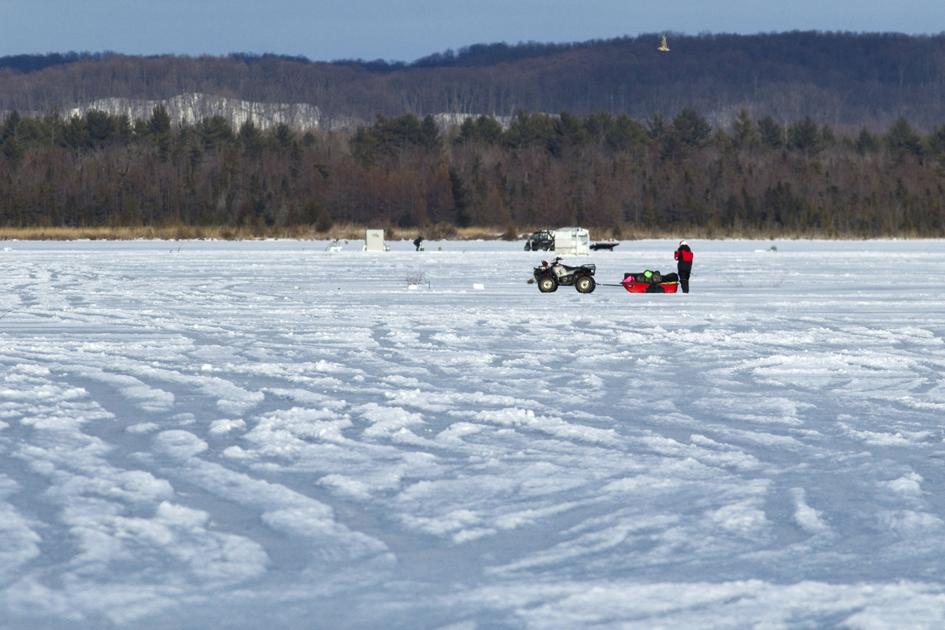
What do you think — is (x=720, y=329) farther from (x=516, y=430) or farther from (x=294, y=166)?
(x=294, y=166)

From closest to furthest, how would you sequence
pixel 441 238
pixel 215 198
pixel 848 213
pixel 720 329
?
pixel 720 329, pixel 441 238, pixel 848 213, pixel 215 198

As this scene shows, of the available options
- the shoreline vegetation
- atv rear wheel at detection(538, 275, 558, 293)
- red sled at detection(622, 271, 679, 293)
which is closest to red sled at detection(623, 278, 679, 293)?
red sled at detection(622, 271, 679, 293)

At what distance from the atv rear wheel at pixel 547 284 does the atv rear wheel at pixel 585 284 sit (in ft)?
1.30

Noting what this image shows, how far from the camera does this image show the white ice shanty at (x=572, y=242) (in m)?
49.6

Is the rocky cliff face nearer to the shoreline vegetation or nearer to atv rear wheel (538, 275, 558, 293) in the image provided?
the shoreline vegetation

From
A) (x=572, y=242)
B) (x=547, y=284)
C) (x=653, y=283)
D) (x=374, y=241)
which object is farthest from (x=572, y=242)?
(x=547, y=284)

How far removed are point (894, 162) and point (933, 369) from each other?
127 metres

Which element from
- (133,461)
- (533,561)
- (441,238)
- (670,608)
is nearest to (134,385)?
(133,461)

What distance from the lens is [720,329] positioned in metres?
17.0

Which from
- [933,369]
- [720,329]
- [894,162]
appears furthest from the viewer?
[894,162]

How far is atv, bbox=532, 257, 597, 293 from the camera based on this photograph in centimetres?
2538

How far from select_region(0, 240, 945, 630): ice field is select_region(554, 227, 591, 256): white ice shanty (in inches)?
1280

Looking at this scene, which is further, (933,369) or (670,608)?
(933,369)

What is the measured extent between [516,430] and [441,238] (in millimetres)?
77318
